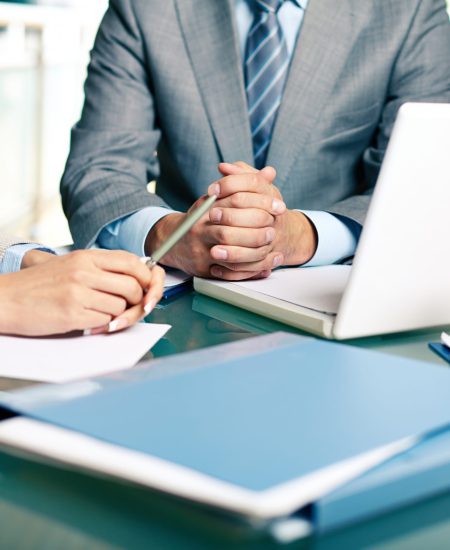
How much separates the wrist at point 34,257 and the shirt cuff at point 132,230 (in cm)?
20

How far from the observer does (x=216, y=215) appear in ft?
3.70

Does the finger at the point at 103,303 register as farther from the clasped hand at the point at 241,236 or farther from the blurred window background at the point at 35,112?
the blurred window background at the point at 35,112

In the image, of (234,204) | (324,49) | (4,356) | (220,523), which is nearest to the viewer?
(220,523)

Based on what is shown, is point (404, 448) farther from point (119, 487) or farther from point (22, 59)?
point (22, 59)

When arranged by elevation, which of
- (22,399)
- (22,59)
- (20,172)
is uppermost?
(22,399)

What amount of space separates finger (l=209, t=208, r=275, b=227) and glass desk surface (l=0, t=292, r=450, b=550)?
0.60 m

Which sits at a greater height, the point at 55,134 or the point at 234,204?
the point at 234,204

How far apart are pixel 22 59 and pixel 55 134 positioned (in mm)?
617

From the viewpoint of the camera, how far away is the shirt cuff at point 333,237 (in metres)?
1.22

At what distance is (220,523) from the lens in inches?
18.5

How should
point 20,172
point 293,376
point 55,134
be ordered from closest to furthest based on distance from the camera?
point 293,376 → point 20,172 → point 55,134

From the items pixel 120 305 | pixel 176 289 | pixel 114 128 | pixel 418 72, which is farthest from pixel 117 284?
pixel 418 72

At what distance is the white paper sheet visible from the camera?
3.19 feet

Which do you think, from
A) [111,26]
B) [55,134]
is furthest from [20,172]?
[111,26]
